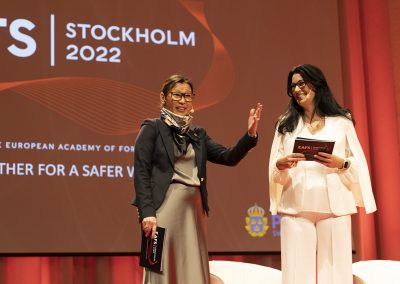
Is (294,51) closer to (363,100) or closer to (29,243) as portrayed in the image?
(363,100)

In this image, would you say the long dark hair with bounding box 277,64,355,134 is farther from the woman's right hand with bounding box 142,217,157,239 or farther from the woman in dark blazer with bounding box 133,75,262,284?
the woman's right hand with bounding box 142,217,157,239

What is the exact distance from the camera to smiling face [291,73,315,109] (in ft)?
9.78

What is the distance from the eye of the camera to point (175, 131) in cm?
283

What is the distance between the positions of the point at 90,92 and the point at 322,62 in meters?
1.86

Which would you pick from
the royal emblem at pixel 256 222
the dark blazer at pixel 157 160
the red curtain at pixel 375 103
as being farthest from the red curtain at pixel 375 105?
the dark blazer at pixel 157 160

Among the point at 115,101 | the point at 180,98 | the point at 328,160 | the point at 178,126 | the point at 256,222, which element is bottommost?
the point at 256,222

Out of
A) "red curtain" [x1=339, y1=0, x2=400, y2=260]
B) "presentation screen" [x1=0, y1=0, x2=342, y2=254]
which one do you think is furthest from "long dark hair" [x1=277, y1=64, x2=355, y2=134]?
"red curtain" [x1=339, y1=0, x2=400, y2=260]

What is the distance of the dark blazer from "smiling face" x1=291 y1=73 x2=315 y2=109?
0.34 meters

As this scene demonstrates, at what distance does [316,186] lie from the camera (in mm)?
2885

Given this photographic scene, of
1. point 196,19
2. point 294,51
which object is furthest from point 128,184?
point 294,51

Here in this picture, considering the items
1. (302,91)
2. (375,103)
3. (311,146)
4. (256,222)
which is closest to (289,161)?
(311,146)

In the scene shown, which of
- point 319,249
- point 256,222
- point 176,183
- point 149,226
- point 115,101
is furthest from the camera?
point 256,222

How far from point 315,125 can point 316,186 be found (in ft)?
1.00

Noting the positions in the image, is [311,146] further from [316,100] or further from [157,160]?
[157,160]
